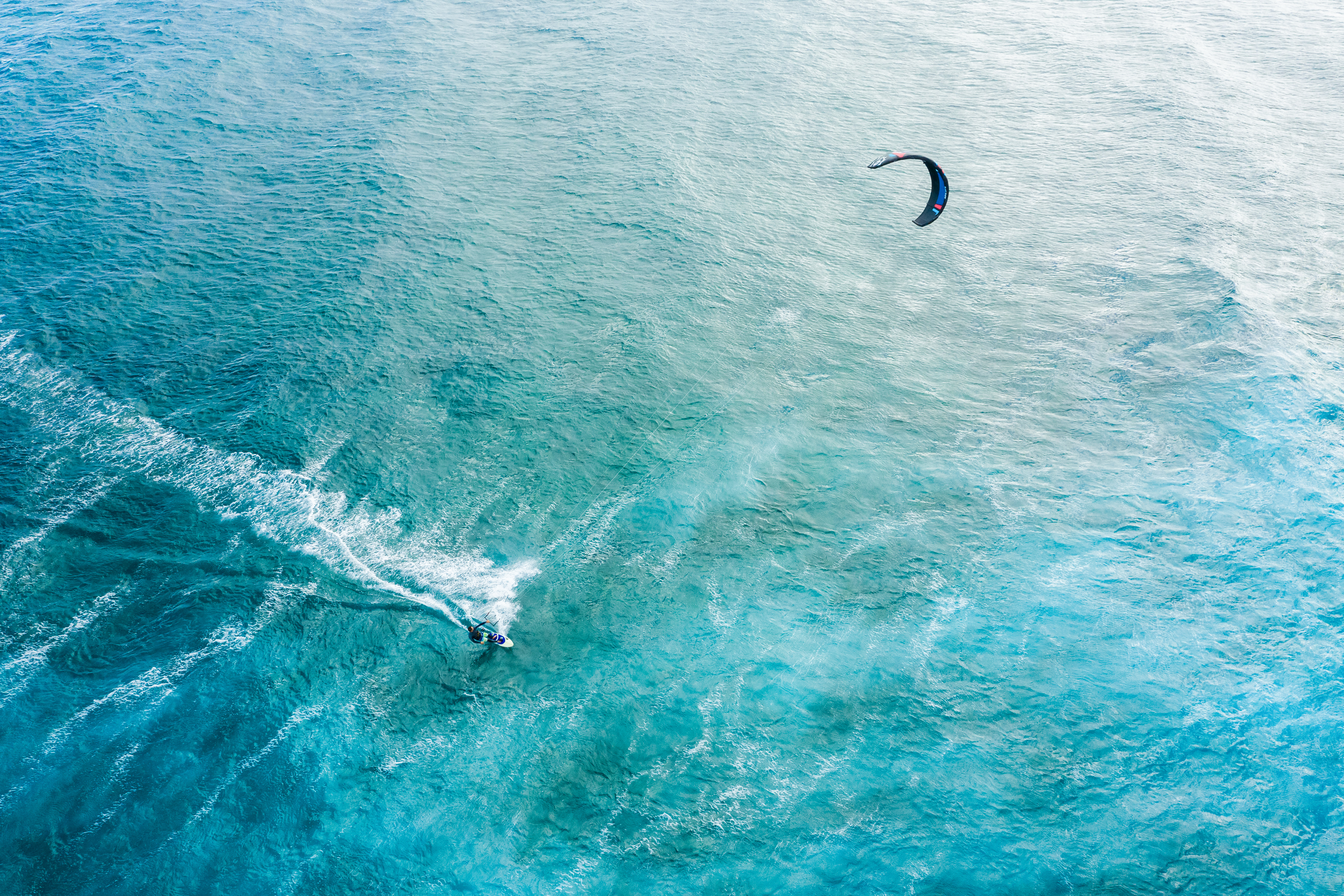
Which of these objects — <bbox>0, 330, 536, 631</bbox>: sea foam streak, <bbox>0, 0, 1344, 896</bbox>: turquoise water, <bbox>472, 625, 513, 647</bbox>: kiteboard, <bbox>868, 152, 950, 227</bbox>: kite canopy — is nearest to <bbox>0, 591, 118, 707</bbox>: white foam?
<bbox>0, 0, 1344, 896</bbox>: turquoise water

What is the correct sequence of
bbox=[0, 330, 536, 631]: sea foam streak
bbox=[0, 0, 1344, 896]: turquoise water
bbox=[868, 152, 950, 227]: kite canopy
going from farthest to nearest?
bbox=[868, 152, 950, 227]: kite canopy < bbox=[0, 330, 536, 631]: sea foam streak < bbox=[0, 0, 1344, 896]: turquoise water

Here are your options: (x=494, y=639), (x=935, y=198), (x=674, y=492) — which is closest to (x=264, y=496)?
(x=494, y=639)

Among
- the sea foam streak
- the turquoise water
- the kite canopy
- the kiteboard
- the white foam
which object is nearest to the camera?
the turquoise water

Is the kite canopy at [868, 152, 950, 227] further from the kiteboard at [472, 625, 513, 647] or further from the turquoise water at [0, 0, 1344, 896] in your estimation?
the kiteboard at [472, 625, 513, 647]

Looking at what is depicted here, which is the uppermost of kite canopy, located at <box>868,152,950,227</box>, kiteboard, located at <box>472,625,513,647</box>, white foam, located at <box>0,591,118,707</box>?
kite canopy, located at <box>868,152,950,227</box>

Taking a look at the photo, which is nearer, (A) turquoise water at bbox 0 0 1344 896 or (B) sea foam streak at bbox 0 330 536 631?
(A) turquoise water at bbox 0 0 1344 896

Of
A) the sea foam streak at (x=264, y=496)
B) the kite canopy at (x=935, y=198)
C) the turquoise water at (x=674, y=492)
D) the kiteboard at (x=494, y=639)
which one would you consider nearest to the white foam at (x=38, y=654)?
the turquoise water at (x=674, y=492)

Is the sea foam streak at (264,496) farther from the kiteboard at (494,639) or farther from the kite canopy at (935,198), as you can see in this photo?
the kite canopy at (935,198)
